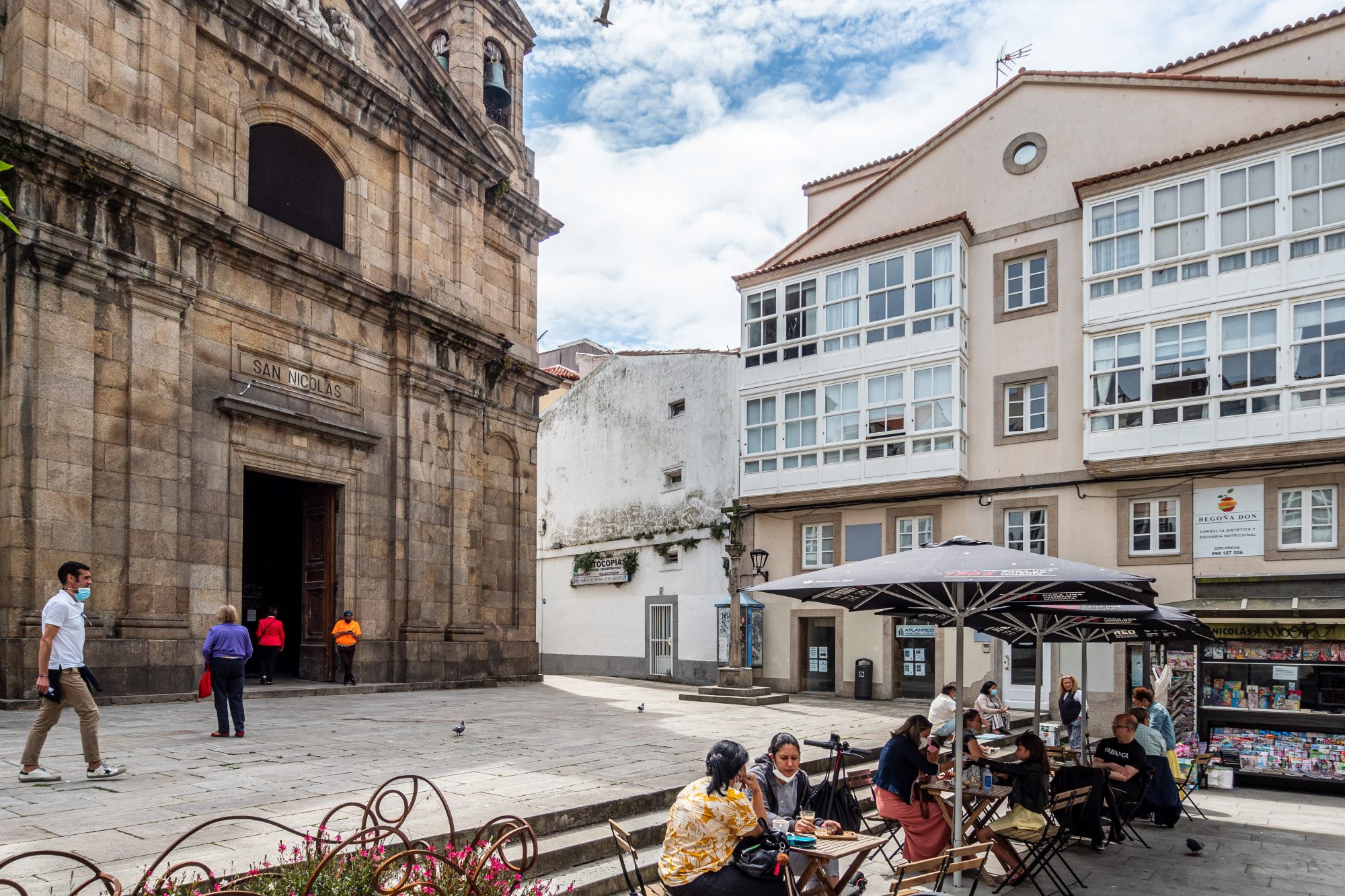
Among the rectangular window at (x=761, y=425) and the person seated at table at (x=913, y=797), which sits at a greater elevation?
the rectangular window at (x=761, y=425)

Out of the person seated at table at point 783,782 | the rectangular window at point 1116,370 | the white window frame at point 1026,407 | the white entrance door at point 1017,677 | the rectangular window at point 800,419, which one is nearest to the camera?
the person seated at table at point 783,782

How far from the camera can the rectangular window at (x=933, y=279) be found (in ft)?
74.0

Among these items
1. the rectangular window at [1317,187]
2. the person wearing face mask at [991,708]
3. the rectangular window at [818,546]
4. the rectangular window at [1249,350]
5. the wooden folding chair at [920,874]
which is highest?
the rectangular window at [1317,187]

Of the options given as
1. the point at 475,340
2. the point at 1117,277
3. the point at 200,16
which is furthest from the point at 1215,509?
the point at 200,16

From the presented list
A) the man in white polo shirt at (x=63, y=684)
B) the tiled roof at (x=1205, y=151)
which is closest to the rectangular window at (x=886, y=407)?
the tiled roof at (x=1205, y=151)

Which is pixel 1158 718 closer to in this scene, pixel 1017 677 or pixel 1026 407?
pixel 1017 677

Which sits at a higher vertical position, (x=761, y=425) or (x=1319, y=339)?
(x=1319, y=339)

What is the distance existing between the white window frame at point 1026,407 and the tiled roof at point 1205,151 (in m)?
4.14

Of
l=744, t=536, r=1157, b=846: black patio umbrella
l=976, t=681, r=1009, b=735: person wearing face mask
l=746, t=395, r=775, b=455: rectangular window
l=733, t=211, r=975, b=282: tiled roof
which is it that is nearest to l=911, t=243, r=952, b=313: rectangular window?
l=733, t=211, r=975, b=282: tiled roof

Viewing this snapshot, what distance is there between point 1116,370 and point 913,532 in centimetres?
555

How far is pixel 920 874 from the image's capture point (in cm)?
672

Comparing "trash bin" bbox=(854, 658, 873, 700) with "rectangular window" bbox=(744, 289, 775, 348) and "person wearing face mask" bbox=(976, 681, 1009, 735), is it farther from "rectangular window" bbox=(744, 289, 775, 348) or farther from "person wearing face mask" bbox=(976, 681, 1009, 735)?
"person wearing face mask" bbox=(976, 681, 1009, 735)

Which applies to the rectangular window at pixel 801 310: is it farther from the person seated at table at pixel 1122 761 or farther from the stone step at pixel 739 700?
the person seated at table at pixel 1122 761

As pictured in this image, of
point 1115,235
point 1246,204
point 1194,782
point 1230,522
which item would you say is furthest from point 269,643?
point 1246,204
